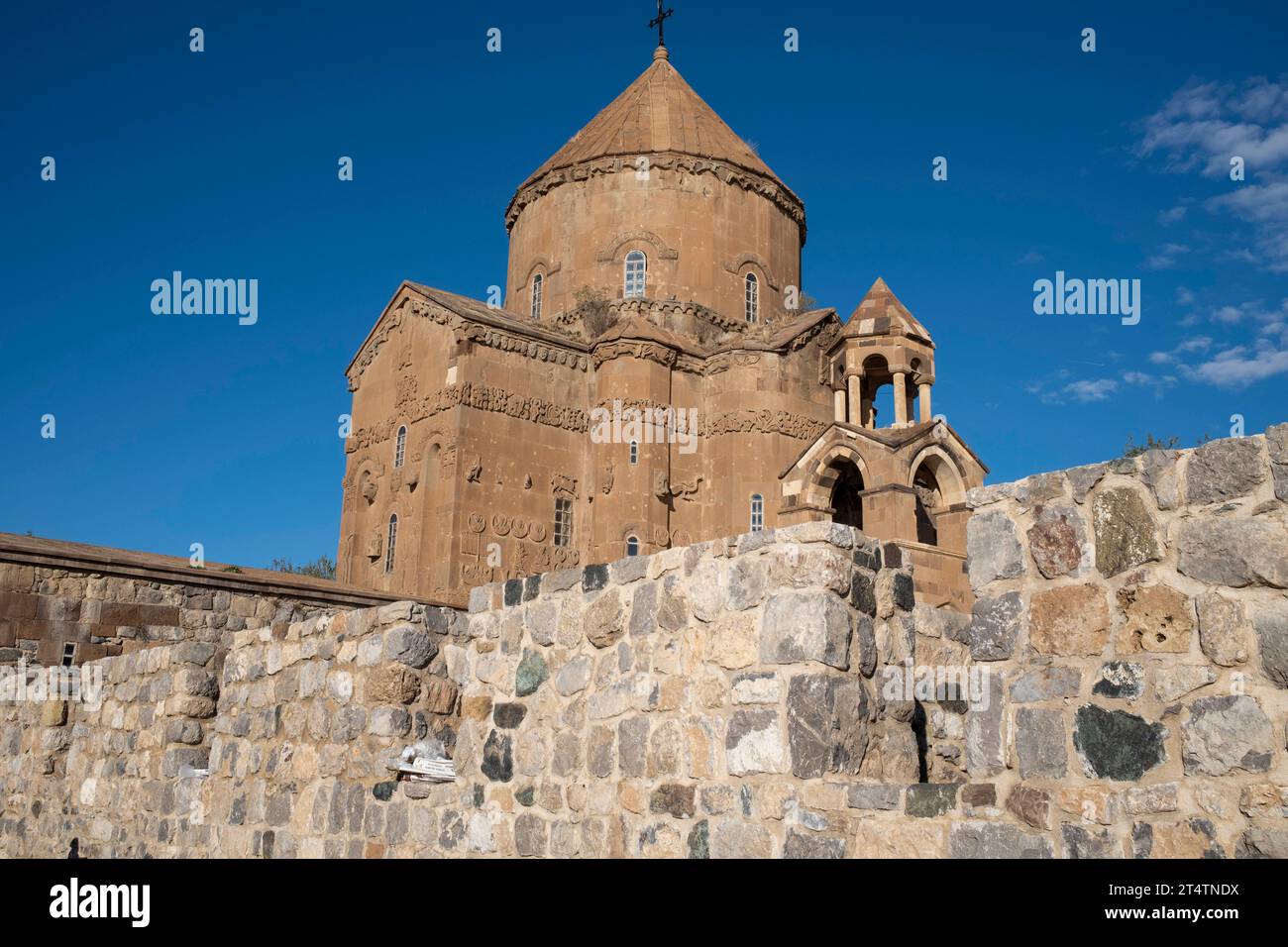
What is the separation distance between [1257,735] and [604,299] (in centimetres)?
2444

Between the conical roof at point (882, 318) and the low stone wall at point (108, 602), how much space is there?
11.3 metres

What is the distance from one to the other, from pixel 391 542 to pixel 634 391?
20.6 feet

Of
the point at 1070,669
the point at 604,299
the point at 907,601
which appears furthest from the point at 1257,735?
the point at 604,299

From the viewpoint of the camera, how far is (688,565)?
5.46m

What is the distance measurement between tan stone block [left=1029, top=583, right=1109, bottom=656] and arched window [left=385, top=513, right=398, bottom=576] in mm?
21056

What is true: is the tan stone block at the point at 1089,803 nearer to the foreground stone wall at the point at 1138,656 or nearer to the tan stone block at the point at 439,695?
the foreground stone wall at the point at 1138,656
